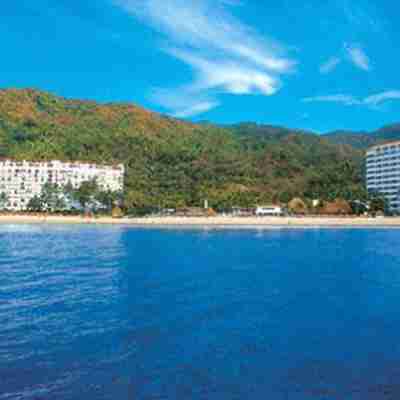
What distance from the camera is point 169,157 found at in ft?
513

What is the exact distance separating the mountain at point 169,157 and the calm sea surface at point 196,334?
3629 inches

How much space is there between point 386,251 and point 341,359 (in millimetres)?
36799

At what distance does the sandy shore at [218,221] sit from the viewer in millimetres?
101438

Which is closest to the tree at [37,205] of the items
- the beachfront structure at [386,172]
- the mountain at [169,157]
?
the mountain at [169,157]

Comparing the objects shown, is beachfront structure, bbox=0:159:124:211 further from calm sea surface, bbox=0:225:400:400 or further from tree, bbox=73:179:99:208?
calm sea surface, bbox=0:225:400:400

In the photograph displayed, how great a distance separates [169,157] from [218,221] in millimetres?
59981

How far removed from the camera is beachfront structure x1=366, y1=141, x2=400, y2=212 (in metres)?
135

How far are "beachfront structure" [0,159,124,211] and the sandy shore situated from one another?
23232 millimetres

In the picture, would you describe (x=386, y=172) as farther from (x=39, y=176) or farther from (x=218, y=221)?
(x=39, y=176)

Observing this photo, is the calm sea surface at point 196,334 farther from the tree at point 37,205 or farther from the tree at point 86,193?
the tree at point 37,205

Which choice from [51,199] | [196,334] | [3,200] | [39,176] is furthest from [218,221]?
[196,334]

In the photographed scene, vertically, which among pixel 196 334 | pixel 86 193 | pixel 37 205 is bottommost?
pixel 196 334

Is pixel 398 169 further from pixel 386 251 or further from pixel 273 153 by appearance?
pixel 386 251

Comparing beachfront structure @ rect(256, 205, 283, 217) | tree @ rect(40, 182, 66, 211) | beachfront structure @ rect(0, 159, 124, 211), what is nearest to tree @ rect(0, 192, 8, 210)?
beachfront structure @ rect(0, 159, 124, 211)
